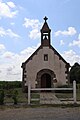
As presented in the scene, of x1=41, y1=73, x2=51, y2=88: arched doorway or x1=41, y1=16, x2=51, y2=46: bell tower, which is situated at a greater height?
x1=41, y1=16, x2=51, y2=46: bell tower

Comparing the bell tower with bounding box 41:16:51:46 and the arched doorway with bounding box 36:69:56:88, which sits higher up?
the bell tower with bounding box 41:16:51:46

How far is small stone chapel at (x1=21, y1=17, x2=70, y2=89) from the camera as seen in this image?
1206 inches

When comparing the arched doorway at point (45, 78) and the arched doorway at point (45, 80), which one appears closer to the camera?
the arched doorway at point (45, 78)

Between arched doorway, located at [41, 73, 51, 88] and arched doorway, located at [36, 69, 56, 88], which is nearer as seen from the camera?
arched doorway, located at [36, 69, 56, 88]

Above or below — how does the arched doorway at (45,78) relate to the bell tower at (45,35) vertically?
below

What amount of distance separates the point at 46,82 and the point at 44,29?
23.2ft

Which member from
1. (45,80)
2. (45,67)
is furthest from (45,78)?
(45,67)

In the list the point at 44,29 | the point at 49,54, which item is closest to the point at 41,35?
the point at 44,29

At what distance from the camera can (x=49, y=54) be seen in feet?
102

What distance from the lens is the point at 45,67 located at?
30.7m

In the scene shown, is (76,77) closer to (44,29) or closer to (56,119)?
(44,29)

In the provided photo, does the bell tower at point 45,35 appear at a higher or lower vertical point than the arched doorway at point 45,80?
higher

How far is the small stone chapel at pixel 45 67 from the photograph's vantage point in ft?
101

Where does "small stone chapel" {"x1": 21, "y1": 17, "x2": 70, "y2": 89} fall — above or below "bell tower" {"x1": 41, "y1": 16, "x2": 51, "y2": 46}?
below
